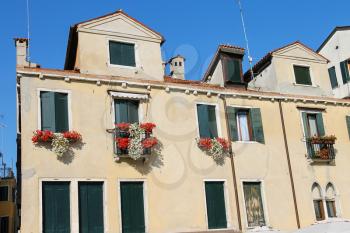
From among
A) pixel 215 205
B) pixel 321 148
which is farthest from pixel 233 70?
pixel 215 205

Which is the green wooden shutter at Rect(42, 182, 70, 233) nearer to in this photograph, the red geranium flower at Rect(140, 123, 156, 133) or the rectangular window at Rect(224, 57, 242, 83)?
the red geranium flower at Rect(140, 123, 156, 133)

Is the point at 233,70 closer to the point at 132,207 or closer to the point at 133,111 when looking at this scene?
Answer: the point at 133,111

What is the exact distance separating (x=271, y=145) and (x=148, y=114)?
19.7 ft

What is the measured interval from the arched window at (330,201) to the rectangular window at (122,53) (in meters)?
10.4

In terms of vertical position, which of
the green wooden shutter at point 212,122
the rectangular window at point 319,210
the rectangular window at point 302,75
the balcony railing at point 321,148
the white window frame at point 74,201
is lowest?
the rectangular window at point 319,210

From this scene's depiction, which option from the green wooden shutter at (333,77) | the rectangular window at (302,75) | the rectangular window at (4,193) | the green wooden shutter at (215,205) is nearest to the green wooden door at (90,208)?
the green wooden shutter at (215,205)

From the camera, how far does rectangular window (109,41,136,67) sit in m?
19.7

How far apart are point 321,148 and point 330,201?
95.0 inches

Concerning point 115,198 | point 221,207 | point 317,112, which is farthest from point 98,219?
point 317,112

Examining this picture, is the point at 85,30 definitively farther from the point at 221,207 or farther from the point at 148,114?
the point at 221,207

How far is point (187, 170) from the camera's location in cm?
1930

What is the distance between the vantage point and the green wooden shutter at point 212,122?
67.5 feet

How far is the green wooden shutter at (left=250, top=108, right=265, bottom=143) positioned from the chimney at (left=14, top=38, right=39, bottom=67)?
9442mm

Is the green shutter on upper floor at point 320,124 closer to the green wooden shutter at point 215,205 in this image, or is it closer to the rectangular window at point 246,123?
the rectangular window at point 246,123
